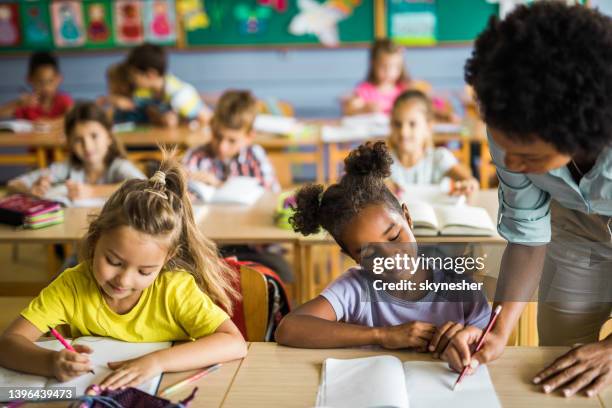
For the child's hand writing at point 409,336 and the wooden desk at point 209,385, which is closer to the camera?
the wooden desk at point 209,385

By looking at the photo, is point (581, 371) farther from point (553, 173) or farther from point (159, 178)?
point (159, 178)

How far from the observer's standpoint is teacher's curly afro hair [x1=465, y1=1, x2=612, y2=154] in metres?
0.98

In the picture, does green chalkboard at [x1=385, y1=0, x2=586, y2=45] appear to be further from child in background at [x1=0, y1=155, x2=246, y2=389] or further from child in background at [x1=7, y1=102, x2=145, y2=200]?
child in background at [x1=0, y1=155, x2=246, y2=389]

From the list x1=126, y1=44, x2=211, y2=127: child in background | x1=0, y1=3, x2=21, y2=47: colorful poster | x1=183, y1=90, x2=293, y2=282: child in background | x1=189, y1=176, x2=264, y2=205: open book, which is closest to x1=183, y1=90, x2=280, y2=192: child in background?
x1=183, y1=90, x2=293, y2=282: child in background

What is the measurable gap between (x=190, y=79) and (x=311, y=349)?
439 centimetres

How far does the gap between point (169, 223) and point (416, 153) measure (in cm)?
179

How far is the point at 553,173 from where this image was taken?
1357 mm

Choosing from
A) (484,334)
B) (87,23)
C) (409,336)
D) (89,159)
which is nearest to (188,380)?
(409,336)

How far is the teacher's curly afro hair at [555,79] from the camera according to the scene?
3.20ft

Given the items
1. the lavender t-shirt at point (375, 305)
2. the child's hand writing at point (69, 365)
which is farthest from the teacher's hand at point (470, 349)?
the child's hand writing at point (69, 365)

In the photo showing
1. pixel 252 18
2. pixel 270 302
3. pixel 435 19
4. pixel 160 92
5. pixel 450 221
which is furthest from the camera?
pixel 252 18

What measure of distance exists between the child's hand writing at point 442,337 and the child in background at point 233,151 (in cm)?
193

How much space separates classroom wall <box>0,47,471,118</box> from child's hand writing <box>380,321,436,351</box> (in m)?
4.23

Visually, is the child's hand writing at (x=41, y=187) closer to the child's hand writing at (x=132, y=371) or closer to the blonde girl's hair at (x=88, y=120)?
the blonde girl's hair at (x=88, y=120)
